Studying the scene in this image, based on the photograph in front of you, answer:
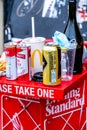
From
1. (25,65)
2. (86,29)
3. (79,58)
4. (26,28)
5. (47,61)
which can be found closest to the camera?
(47,61)

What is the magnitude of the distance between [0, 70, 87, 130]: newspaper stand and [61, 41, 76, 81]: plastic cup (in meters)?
0.03

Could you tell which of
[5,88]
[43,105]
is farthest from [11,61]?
[43,105]

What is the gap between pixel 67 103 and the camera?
147 cm

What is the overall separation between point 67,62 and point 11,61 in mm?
231

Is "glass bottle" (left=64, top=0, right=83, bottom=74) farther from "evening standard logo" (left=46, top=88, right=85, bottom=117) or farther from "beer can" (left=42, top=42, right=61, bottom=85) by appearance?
"beer can" (left=42, top=42, right=61, bottom=85)

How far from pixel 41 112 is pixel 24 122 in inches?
5.4

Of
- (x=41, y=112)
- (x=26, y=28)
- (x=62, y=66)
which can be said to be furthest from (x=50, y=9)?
(x=41, y=112)

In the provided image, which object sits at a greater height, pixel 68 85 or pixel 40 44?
pixel 40 44

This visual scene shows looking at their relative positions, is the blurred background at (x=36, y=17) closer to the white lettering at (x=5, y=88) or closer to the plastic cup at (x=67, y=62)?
the plastic cup at (x=67, y=62)

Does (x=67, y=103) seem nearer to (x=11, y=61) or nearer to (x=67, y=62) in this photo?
(x=67, y=62)

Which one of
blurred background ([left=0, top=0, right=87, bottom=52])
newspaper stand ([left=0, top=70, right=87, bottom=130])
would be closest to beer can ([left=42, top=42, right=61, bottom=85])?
newspaper stand ([left=0, top=70, right=87, bottom=130])

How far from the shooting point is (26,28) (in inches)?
87.8

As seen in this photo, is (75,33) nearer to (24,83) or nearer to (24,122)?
(24,83)

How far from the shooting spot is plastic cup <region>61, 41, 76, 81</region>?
54.3 inches
